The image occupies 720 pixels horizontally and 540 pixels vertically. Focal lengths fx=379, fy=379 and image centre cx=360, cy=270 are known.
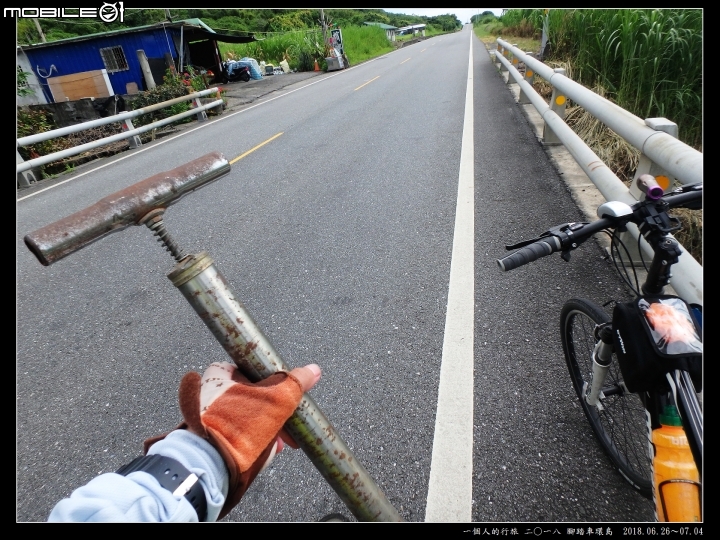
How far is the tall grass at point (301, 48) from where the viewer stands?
22172 mm

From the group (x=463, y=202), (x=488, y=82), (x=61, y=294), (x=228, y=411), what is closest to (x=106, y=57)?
(x=488, y=82)

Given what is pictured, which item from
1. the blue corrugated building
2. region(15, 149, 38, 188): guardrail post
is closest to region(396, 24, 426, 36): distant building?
the blue corrugated building

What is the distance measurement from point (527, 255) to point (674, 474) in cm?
73

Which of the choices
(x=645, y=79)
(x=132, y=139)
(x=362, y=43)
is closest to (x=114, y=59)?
(x=132, y=139)

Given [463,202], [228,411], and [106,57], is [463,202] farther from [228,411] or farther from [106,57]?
[106,57]

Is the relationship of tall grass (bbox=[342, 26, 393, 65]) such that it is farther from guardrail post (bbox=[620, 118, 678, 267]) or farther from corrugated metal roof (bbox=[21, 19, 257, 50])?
guardrail post (bbox=[620, 118, 678, 267])

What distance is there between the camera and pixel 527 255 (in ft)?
3.72

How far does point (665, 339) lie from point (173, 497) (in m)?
1.21

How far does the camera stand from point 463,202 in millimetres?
3924

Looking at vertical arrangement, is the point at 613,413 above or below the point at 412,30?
below

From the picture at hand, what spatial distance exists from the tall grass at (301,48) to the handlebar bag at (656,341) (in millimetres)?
24377

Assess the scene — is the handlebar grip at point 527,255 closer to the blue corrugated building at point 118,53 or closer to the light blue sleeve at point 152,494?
the light blue sleeve at point 152,494

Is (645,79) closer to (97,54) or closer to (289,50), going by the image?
(97,54)

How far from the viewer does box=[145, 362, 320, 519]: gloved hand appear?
2.67ft
